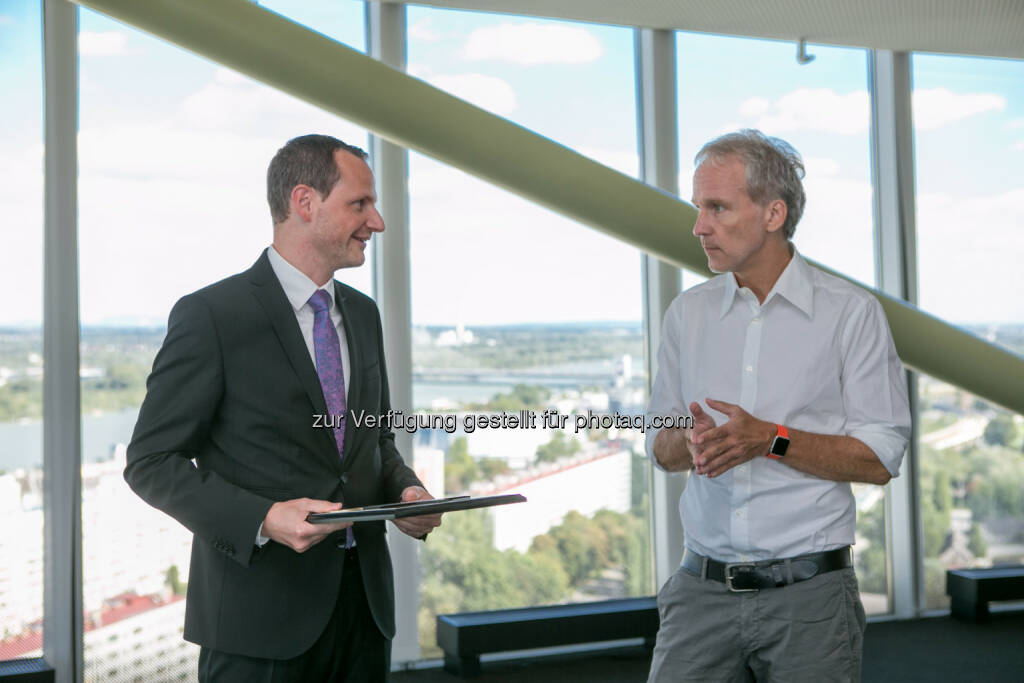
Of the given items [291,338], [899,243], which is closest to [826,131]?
[899,243]

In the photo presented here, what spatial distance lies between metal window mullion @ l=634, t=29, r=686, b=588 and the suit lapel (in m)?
3.19

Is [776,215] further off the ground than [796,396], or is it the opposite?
[776,215]

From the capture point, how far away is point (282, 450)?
1948 millimetres

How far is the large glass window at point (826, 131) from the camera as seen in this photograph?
17.1ft

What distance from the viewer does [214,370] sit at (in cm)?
190

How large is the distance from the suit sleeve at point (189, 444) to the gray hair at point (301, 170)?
32 centimetres

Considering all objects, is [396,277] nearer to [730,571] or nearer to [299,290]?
[299,290]

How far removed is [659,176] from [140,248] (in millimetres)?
2586

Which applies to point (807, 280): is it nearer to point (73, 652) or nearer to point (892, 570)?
point (73, 652)

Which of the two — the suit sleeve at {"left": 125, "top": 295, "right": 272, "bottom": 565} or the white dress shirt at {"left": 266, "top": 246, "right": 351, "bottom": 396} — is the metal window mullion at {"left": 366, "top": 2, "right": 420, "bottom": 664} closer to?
the white dress shirt at {"left": 266, "top": 246, "right": 351, "bottom": 396}

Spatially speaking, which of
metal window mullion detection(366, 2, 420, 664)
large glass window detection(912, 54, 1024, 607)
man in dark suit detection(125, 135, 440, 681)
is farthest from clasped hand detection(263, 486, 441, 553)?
large glass window detection(912, 54, 1024, 607)

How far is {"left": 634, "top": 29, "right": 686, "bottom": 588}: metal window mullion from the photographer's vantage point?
499cm

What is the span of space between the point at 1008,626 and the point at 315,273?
462cm

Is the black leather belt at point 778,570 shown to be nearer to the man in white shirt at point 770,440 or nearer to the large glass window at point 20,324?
the man in white shirt at point 770,440
